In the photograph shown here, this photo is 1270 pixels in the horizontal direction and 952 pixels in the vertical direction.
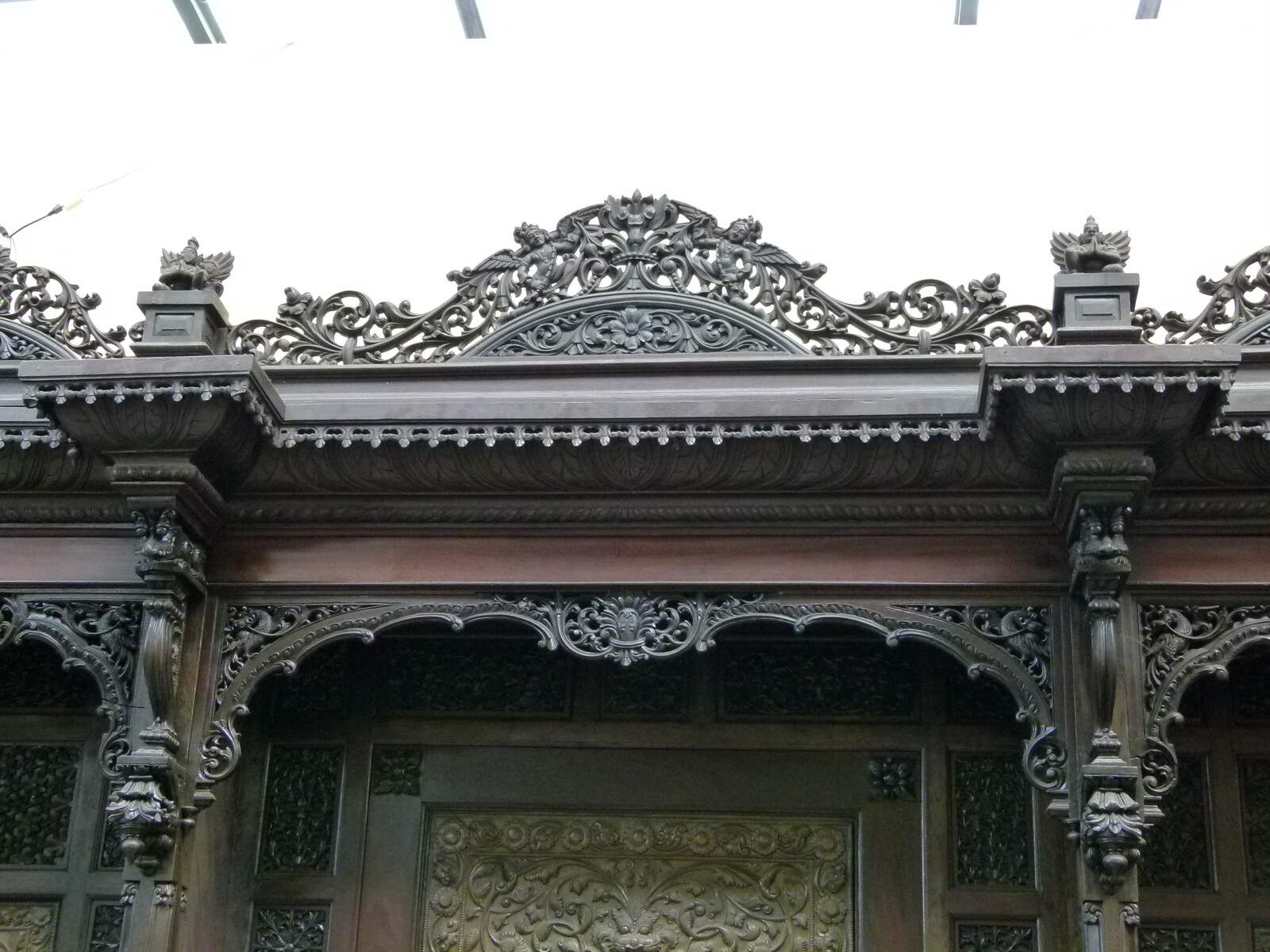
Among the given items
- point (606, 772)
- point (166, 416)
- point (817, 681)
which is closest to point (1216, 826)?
point (817, 681)

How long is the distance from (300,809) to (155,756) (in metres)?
1.10

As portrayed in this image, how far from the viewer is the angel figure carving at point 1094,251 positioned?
561cm

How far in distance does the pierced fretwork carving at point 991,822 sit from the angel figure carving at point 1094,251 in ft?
6.19

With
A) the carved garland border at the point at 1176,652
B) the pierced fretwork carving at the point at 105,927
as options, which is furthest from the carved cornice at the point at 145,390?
the carved garland border at the point at 1176,652

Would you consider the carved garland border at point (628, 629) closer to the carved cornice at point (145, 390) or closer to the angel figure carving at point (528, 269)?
the carved cornice at point (145, 390)

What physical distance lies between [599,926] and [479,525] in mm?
1622

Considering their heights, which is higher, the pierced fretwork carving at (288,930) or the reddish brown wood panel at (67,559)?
the reddish brown wood panel at (67,559)

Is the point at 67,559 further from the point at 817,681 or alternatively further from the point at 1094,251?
the point at 1094,251

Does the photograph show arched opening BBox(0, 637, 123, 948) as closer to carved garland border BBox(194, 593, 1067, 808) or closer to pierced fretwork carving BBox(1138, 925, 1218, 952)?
carved garland border BBox(194, 593, 1067, 808)

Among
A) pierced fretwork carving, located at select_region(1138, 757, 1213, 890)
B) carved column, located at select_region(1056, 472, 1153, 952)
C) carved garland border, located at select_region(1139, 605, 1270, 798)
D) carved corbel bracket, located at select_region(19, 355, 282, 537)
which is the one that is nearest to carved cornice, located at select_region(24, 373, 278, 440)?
carved corbel bracket, located at select_region(19, 355, 282, 537)

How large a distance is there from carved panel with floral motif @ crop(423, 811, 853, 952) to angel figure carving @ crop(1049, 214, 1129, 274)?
224 centimetres

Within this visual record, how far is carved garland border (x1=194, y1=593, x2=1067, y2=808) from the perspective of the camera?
5547 mm

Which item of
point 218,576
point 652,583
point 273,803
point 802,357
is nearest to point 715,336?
point 802,357

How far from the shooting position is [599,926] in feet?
20.5
